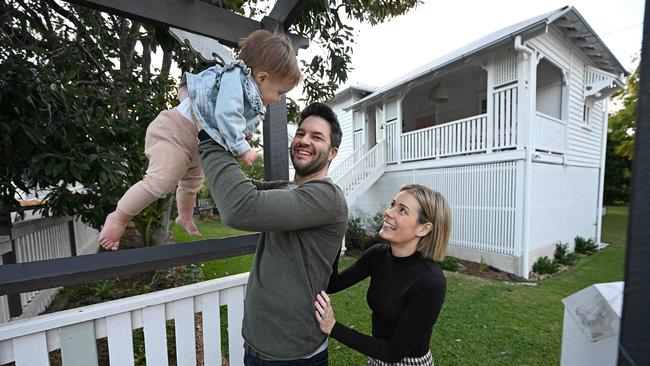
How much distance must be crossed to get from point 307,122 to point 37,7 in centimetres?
277

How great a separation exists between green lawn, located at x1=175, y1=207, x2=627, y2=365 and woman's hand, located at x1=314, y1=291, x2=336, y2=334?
7.01 ft

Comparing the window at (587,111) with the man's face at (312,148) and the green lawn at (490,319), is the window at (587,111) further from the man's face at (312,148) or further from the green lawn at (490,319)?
the man's face at (312,148)

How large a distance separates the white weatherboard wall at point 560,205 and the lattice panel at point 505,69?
1812 mm

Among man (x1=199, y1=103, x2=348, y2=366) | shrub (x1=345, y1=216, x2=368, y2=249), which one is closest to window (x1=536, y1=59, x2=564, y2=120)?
shrub (x1=345, y1=216, x2=368, y2=249)

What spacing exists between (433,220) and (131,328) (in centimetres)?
144

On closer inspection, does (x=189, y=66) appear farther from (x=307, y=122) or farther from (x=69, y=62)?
(x=307, y=122)

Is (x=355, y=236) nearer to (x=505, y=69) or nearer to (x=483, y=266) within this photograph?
(x=483, y=266)

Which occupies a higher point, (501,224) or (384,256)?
(384,256)

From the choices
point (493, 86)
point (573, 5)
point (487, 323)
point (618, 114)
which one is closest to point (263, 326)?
point (487, 323)

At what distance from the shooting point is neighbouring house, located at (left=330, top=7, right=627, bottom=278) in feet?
19.6

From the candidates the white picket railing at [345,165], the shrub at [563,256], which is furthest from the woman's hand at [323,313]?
the shrub at [563,256]

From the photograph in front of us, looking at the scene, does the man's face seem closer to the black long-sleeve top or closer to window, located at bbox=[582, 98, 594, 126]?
the black long-sleeve top

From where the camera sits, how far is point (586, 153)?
859 centimetres

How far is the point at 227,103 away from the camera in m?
0.96
